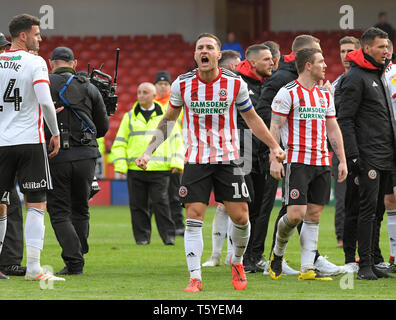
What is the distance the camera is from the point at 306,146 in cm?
779

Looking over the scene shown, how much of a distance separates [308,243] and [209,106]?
1.77 m

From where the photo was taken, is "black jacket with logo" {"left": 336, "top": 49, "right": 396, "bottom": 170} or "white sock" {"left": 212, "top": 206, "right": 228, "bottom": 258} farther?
"white sock" {"left": 212, "top": 206, "right": 228, "bottom": 258}

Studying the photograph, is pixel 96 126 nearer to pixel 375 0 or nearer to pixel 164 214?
pixel 164 214

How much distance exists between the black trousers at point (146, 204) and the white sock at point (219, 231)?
253 centimetres

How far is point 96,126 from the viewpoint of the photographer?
8.66 meters

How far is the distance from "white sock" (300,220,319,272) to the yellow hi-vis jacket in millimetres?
4280

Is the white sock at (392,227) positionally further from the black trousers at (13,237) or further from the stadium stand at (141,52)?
the stadium stand at (141,52)

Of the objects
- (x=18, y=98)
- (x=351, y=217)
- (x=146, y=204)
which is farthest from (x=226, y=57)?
(x=146, y=204)

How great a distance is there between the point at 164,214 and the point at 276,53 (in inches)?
135

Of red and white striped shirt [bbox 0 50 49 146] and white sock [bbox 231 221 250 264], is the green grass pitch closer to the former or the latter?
white sock [bbox 231 221 250 264]

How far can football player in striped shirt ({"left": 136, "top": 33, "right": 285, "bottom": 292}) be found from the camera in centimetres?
704

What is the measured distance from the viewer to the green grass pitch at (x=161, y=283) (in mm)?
6684

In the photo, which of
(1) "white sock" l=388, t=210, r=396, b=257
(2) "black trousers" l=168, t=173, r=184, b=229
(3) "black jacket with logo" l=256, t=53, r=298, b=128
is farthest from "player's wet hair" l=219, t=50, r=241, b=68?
(2) "black trousers" l=168, t=173, r=184, b=229
